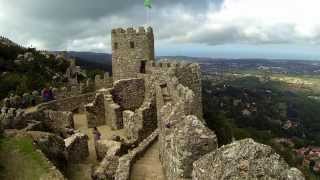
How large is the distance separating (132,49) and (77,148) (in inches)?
439

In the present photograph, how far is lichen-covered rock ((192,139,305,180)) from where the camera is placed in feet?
24.7

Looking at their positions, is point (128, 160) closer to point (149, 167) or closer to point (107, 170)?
point (149, 167)

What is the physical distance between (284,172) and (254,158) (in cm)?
48

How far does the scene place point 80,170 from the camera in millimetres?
22969

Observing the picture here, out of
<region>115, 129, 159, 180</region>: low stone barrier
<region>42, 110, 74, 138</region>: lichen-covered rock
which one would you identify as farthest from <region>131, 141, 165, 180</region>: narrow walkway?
<region>42, 110, 74, 138</region>: lichen-covered rock

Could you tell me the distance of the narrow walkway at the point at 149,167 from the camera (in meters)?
18.4

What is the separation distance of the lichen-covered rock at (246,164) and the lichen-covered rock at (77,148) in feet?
52.9

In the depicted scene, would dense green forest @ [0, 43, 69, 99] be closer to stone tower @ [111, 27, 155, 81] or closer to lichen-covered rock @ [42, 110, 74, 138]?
stone tower @ [111, 27, 155, 81]

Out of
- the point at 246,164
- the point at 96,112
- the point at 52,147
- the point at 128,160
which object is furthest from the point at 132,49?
the point at 246,164

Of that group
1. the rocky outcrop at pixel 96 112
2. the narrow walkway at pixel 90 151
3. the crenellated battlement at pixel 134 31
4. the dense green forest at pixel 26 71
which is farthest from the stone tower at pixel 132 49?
the dense green forest at pixel 26 71

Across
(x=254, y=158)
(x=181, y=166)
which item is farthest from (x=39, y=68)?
(x=254, y=158)

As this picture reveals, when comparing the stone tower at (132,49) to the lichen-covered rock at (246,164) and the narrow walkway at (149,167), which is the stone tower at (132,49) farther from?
the lichen-covered rock at (246,164)

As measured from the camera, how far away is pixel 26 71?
6631cm

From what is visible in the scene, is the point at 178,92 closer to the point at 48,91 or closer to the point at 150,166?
the point at 150,166
